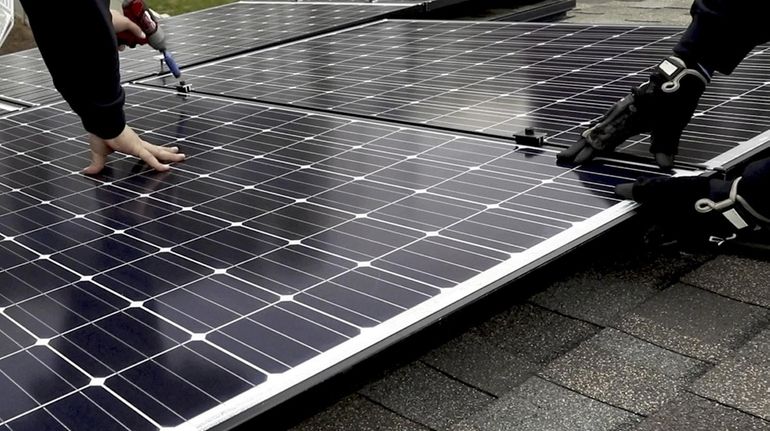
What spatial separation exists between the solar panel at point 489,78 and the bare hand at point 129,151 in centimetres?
108

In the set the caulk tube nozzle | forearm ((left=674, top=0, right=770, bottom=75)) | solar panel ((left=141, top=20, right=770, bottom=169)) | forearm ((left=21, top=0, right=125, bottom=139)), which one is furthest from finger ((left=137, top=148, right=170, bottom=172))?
forearm ((left=674, top=0, right=770, bottom=75))

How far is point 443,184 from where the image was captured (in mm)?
3883

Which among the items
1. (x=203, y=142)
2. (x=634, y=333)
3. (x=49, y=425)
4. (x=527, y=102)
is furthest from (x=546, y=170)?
(x=49, y=425)

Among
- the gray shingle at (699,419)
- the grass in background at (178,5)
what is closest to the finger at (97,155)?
the gray shingle at (699,419)

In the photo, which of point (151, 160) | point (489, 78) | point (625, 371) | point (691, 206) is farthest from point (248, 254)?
point (489, 78)

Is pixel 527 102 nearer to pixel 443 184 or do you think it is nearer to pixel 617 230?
pixel 443 184

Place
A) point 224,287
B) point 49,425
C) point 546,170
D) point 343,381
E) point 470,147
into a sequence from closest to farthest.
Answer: point 49,425 < point 343,381 < point 224,287 < point 546,170 < point 470,147

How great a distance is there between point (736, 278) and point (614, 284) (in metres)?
0.50

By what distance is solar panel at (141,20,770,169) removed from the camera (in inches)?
180

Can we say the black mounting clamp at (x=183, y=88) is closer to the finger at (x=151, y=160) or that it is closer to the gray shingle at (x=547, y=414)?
the finger at (x=151, y=160)

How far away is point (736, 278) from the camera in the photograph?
3938 millimetres

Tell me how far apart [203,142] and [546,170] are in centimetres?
183

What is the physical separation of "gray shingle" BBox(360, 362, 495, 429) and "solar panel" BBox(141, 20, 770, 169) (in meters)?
1.38

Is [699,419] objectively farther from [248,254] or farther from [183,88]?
[183,88]
